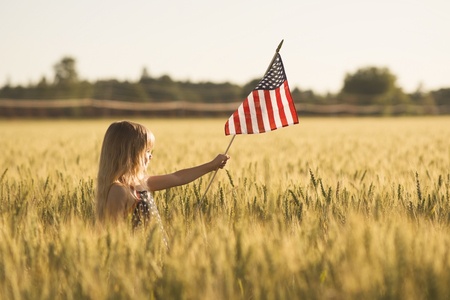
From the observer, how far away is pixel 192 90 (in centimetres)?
7344

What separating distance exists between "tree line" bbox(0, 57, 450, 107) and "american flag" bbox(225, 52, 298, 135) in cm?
3873

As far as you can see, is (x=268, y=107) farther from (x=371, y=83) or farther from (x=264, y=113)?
(x=371, y=83)

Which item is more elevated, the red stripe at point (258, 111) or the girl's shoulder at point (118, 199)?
the red stripe at point (258, 111)

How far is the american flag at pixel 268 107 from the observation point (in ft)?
9.35

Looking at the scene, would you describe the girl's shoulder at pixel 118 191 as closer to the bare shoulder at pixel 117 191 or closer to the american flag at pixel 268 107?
the bare shoulder at pixel 117 191

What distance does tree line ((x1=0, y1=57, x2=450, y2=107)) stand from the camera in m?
53.7

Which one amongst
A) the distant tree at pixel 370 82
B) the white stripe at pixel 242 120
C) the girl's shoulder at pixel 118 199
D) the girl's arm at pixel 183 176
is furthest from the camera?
the distant tree at pixel 370 82

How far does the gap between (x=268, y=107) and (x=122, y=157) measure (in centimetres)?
84

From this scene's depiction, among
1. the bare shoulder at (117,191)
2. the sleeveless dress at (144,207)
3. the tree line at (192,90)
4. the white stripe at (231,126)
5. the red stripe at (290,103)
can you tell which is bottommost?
the sleeveless dress at (144,207)

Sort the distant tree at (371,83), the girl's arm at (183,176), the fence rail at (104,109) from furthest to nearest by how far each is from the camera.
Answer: the distant tree at (371,83) → the fence rail at (104,109) → the girl's arm at (183,176)

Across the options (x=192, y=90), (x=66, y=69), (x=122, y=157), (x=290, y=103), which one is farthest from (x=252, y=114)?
(x=66, y=69)

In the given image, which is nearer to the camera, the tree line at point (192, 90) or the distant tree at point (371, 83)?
the tree line at point (192, 90)

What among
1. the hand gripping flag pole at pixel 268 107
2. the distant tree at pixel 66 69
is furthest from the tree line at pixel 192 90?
the hand gripping flag pole at pixel 268 107

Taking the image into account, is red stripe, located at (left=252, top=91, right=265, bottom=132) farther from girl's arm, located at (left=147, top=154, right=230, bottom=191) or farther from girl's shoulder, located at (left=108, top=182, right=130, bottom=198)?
girl's shoulder, located at (left=108, top=182, right=130, bottom=198)
